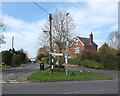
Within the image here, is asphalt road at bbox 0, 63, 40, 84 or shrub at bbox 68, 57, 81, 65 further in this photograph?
shrub at bbox 68, 57, 81, 65

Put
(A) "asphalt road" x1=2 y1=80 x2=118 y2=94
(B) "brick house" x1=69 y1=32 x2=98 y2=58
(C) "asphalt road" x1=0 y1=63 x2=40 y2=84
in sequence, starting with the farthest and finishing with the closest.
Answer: (B) "brick house" x1=69 y1=32 x2=98 y2=58 → (C) "asphalt road" x1=0 y1=63 x2=40 y2=84 → (A) "asphalt road" x1=2 y1=80 x2=118 y2=94

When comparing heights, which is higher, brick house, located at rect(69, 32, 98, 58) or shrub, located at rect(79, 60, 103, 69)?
brick house, located at rect(69, 32, 98, 58)

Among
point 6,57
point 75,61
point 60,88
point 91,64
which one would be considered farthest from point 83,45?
point 60,88

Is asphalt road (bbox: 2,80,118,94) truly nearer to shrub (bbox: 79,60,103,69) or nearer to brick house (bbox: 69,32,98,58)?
shrub (bbox: 79,60,103,69)

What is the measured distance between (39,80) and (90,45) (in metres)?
56.1

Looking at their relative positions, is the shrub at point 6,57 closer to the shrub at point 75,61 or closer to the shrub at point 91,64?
the shrub at point 75,61

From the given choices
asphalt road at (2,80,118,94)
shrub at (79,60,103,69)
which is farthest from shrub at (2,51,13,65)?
asphalt road at (2,80,118,94)

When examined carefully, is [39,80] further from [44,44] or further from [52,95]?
[44,44]

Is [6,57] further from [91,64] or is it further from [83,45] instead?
[83,45]

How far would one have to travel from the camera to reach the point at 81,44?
7319cm

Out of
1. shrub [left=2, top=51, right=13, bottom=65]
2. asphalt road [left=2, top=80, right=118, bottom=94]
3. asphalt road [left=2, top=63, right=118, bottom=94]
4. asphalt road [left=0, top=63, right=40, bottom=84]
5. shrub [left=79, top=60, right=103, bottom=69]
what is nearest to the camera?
asphalt road [left=2, top=80, right=118, bottom=94]

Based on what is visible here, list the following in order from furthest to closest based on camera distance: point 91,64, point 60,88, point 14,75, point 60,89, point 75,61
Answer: point 75,61 → point 91,64 → point 14,75 → point 60,88 → point 60,89

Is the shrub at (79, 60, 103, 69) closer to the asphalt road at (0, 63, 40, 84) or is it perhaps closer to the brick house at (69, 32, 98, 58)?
the asphalt road at (0, 63, 40, 84)

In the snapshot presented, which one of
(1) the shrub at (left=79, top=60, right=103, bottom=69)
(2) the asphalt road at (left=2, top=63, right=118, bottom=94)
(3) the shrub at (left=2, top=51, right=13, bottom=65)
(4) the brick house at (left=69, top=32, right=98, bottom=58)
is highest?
(4) the brick house at (left=69, top=32, right=98, bottom=58)
